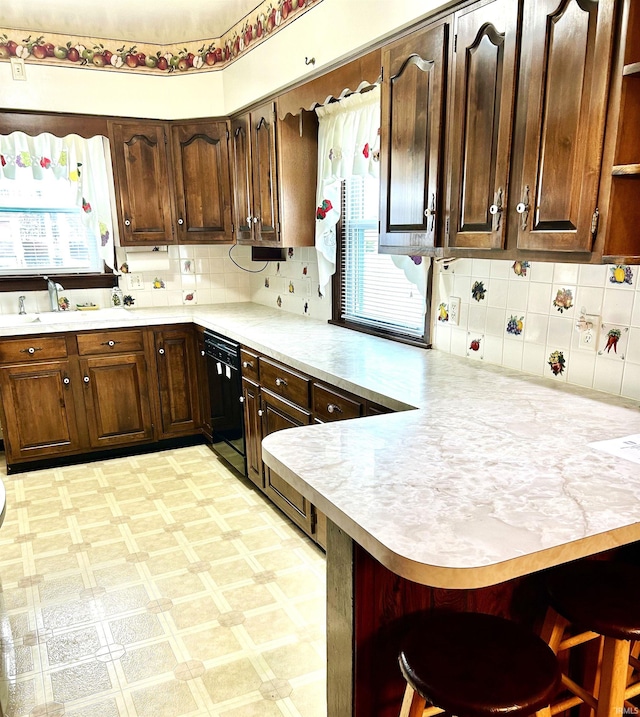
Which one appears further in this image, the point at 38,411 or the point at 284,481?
the point at 38,411

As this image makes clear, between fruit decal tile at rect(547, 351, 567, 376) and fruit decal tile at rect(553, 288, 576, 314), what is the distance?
0.51 feet

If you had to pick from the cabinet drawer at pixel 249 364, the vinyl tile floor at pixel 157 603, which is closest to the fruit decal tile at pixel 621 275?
the vinyl tile floor at pixel 157 603

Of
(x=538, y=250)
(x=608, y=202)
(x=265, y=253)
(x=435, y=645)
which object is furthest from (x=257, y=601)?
(x=265, y=253)

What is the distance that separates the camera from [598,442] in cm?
148

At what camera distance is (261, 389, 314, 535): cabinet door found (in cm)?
267

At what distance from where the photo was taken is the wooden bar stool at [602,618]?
1207 mm

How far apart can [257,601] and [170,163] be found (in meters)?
2.96

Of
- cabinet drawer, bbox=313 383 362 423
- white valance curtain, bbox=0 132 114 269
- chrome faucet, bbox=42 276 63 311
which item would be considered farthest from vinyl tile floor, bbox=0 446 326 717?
white valance curtain, bbox=0 132 114 269

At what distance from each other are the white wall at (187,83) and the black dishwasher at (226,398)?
1509 mm

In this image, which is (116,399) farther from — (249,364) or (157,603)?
(157,603)

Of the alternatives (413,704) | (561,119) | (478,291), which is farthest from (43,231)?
(413,704)

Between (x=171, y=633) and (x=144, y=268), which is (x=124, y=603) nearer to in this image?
(x=171, y=633)

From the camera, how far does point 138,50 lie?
149 inches

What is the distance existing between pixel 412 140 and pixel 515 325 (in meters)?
0.81
